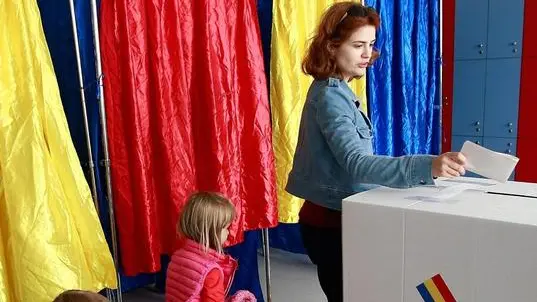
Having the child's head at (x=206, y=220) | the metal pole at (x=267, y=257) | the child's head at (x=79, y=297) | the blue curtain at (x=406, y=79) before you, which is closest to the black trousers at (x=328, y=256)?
the child's head at (x=206, y=220)

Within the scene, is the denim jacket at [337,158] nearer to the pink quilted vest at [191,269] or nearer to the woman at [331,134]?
the woman at [331,134]

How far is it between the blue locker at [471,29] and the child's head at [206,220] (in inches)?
105

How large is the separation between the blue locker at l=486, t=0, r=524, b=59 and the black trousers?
105 inches

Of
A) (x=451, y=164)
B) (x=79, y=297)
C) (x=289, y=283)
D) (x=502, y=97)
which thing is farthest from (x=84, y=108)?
(x=502, y=97)

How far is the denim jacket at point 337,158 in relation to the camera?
1105 millimetres

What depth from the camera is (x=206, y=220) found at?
57.0 inches

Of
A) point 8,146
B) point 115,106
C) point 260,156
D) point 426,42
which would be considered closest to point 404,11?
point 426,42

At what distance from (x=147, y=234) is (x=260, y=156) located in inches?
22.1

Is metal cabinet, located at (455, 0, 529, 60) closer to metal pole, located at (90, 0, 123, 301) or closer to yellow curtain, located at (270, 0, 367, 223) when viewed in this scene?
yellow curtain, located at (270, 0, 367, 223)

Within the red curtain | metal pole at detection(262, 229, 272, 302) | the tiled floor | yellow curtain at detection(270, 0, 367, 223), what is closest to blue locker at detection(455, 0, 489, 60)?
yellow curtain at detection(270, 0, 367, 223)

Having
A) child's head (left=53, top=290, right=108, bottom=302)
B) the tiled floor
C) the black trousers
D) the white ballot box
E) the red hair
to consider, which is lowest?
the tiled floor

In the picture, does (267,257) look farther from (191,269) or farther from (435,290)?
(435,290)

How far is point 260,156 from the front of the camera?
2098 millimetres

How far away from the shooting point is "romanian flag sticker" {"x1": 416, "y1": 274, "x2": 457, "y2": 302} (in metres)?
0.98
